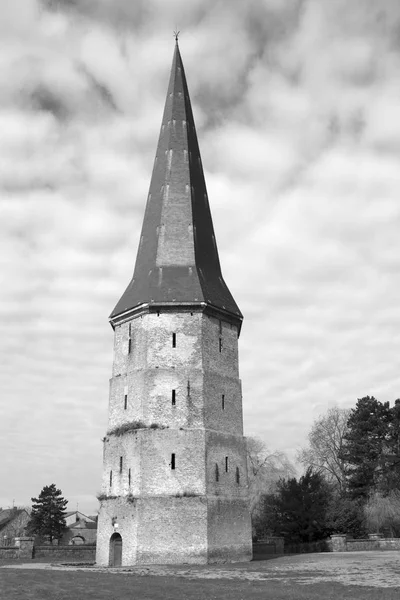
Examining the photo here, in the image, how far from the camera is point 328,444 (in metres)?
59.0

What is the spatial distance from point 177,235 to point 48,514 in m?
36.7

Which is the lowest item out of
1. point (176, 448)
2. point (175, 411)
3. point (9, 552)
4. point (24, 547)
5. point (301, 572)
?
point (301, 572)

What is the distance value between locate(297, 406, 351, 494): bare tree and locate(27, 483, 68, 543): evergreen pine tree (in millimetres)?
24211

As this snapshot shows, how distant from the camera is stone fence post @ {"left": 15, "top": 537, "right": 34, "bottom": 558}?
32.0 m

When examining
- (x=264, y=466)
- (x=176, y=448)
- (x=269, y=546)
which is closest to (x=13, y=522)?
(x=264, y=466)

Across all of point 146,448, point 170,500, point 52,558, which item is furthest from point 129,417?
point 52,558

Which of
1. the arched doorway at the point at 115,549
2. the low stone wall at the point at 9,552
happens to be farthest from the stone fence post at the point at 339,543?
the low stone wall at the point at 9,552

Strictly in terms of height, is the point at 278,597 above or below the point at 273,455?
below

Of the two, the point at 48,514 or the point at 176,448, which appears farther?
the point at 48,514

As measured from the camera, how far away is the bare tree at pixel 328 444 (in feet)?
190

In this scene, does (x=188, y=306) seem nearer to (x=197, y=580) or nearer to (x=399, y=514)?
(x=197, y=580)

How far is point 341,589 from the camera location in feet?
52.2

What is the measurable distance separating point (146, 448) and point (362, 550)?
17.1 meters

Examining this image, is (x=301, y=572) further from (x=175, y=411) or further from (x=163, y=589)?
(x=175, y=411)
